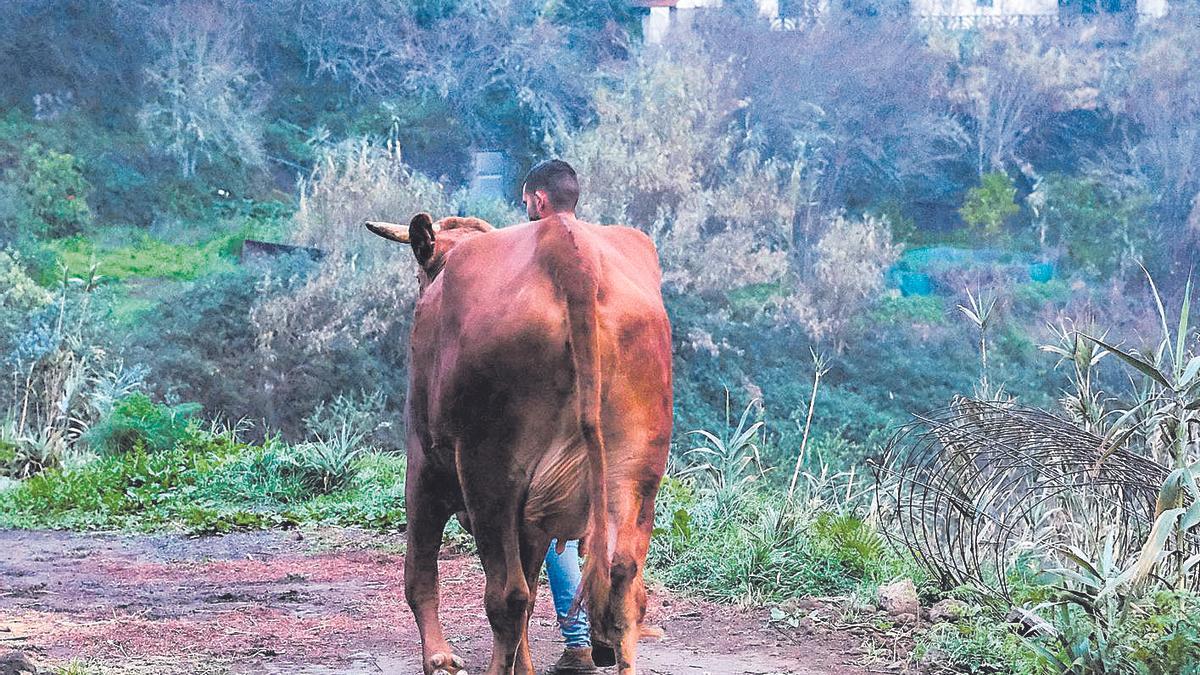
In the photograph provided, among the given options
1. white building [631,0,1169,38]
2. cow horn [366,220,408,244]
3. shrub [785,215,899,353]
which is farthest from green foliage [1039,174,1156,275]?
cow horn [366,220,408,244]

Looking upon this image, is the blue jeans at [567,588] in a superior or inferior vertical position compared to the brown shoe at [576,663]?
superior

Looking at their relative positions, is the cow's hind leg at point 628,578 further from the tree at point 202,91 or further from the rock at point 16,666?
the tree at point 202,91

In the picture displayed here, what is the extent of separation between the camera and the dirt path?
518cm

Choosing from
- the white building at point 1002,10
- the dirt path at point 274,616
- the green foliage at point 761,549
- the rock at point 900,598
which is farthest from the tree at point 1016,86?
the rock at point 900,598

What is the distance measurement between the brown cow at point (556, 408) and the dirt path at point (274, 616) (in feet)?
4.95

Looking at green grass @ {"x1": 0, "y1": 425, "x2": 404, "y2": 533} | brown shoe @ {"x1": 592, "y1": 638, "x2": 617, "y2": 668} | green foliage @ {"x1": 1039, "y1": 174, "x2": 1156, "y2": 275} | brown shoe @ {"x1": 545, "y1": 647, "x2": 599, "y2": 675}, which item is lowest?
green grass @ {"x1": 0, "y1": 425, "x2": 404, "y2": 533}

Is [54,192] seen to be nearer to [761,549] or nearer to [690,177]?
[690,177]

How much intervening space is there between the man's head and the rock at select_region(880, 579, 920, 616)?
2.48 metres

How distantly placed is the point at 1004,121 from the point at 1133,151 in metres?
2.21

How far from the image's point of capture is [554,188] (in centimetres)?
428

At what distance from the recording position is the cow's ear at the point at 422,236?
4.34 m

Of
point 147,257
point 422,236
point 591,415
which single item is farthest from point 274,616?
point 147,257

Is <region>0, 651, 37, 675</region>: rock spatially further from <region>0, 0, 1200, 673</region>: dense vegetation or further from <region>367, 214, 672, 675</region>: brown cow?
<region>0, 0, 1200, 673</region>: dense vegetation

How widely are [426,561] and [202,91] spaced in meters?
18.2
